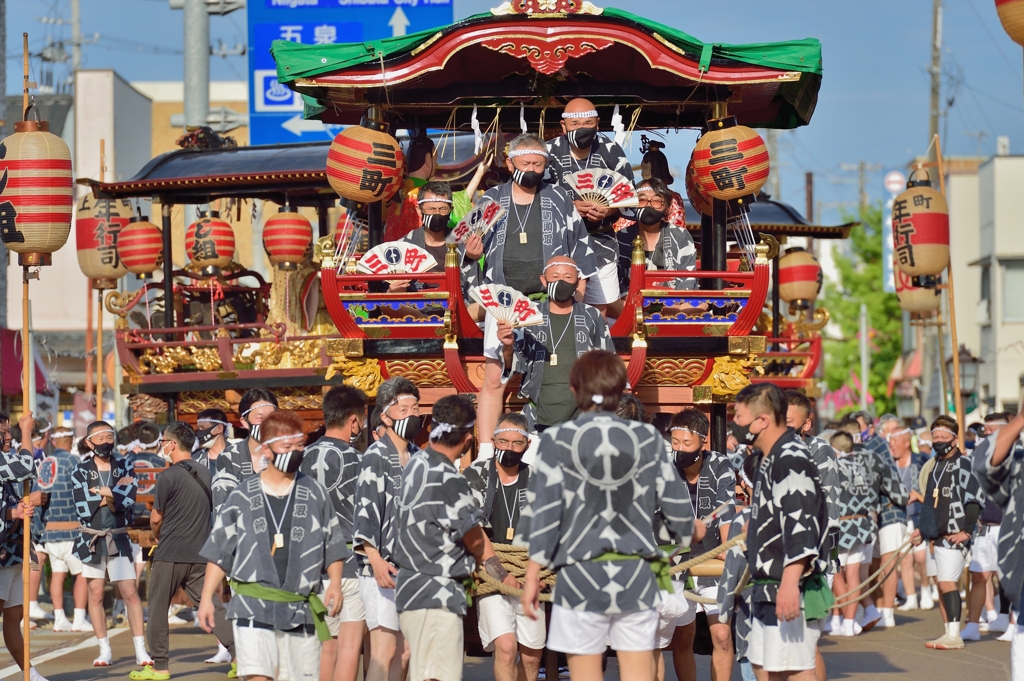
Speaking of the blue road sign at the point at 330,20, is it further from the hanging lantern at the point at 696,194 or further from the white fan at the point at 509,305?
the white fan at the point at 509,305

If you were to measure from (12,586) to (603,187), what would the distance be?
5150 mm

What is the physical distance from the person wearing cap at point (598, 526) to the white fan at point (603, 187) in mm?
4792

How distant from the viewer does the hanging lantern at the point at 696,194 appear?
38.3ft

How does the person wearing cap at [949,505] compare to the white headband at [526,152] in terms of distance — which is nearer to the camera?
the white headband at [526,152]

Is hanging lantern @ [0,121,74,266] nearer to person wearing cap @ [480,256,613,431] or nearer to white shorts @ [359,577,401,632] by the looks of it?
person wearing cap @ [480,256,613,431]

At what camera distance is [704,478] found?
8.98m

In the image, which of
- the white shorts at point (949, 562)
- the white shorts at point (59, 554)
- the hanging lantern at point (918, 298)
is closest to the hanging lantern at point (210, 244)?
the white shorts at point (59, 554)

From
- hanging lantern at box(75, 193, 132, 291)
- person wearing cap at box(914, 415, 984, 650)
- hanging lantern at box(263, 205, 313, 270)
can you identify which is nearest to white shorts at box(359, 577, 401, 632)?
person wearing cap at box(914, 415, 984, 650)

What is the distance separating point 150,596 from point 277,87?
45.6ft

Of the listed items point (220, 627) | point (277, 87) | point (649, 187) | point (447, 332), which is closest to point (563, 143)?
point (649, 187)

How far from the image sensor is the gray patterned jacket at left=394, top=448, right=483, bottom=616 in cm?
727

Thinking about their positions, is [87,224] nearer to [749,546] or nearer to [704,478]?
[704,478]

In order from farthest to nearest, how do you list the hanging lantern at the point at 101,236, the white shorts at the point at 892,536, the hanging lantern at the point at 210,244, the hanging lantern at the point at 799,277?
the hanging lantern at the point at 799,277 → the hanging lantern at the point at 101,236 → the hanging lantern at the point at 210,244 → the white shorts at the point at 892,536

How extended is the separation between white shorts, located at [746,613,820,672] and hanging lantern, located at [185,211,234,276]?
40.6 feet
